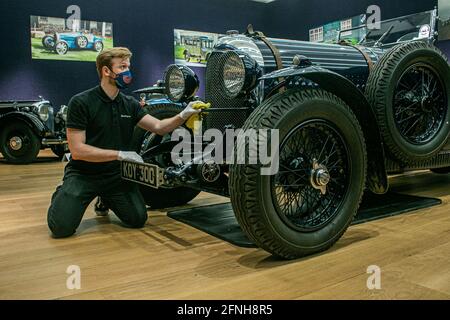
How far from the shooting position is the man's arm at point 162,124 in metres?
2.48

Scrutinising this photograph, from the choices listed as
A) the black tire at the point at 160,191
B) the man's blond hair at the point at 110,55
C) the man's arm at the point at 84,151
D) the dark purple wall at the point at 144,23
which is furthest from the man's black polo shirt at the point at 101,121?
the dark purple wall at the point at 144,23

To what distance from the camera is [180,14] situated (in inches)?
404

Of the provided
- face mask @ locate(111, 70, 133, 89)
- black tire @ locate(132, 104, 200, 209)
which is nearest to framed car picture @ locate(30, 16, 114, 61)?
black tire @ locate(132, 104, 200, 209)

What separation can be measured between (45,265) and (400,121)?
2.15 m

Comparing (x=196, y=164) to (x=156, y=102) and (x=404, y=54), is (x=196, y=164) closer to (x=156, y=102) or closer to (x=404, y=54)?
(x=156, y=102)

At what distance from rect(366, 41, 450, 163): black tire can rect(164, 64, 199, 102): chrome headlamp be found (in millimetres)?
1029

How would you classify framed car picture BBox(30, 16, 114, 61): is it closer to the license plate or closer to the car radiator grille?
the car radiator grille

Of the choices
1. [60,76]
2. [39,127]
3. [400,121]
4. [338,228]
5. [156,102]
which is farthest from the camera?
[60,76]

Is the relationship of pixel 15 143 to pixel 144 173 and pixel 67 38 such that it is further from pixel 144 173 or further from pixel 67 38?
pixel 144 173

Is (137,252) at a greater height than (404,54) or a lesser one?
lesser

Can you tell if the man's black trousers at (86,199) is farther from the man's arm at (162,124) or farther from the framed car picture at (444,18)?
the framed car picture at (444,18)

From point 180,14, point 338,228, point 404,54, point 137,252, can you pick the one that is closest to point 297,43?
point 404,54

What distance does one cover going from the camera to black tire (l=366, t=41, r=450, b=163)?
2.41 m

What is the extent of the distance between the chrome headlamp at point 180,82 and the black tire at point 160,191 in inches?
11.6
